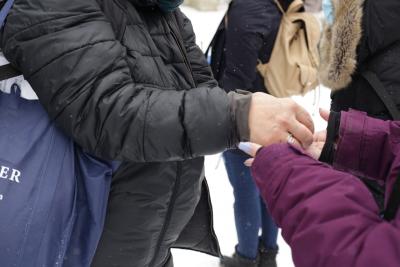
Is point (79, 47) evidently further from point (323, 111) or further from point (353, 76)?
point (353, 76)

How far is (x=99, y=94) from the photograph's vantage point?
39.4 inches

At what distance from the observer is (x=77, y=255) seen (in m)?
1.18

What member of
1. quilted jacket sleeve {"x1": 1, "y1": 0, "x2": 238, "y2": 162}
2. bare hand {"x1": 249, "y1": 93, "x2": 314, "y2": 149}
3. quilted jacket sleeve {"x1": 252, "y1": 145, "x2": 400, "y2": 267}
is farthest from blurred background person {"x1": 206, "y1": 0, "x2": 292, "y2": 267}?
quilted jacket sleeve {"x1": 252, "y1": 145, "x2": 400, "y2": 267}

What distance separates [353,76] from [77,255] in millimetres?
1214

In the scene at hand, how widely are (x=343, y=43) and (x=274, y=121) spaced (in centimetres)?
79

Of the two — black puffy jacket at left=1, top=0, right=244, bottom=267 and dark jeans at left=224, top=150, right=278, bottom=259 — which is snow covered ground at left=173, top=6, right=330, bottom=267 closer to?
dark jeans at left=224, top=150, right=278, bottom=259

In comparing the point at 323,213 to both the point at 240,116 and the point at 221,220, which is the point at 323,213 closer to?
the point at 240,116

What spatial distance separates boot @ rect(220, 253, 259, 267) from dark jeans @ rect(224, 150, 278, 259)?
0.03 metres

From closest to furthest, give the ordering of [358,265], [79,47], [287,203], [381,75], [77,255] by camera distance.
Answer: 1. [358,265]
2. [287,203]
3. [79,47]
4. [77,255]
5. [381,75]

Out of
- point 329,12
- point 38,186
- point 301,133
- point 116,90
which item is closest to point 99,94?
point 116,90

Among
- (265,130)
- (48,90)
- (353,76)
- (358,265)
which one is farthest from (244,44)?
(358,265)

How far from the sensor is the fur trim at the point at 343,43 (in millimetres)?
1649

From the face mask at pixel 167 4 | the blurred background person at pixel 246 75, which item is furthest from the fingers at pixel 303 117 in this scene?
the blurred background person at pixel 246 75

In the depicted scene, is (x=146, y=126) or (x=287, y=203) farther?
(x=146, y=126)
